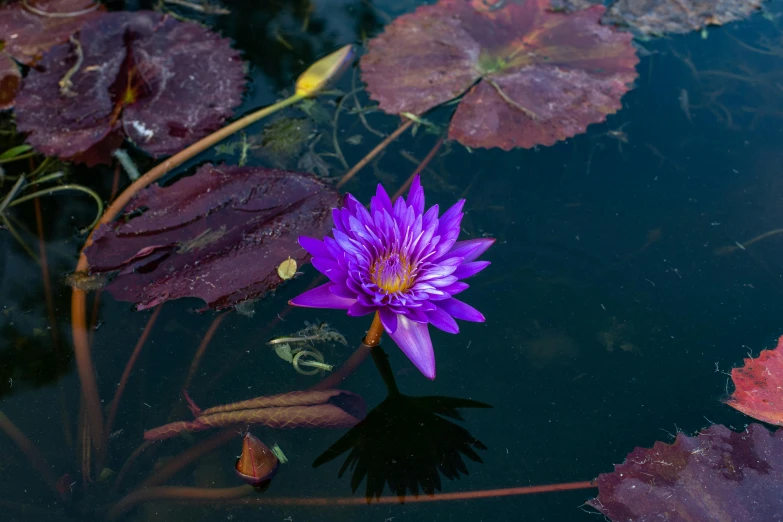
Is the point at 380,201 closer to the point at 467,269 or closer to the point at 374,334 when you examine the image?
the point at 467,269

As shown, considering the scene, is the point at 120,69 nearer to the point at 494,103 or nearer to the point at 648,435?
the point at 494,103

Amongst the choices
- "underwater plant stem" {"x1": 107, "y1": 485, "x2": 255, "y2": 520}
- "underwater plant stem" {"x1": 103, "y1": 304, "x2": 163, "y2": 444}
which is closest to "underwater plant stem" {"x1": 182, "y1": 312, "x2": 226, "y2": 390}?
"underwater plant stem" {"x1": 103, "y1": 304, "x2": 163, "y2": 444}

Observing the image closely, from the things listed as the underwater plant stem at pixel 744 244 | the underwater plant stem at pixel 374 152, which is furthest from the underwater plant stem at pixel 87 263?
the underwater plant stem at pixel 744 244

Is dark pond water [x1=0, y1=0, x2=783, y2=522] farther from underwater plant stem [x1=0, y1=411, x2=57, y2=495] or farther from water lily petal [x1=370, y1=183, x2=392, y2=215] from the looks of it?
water lily petal [x1=370, y1=183, x2=392, y2=215]

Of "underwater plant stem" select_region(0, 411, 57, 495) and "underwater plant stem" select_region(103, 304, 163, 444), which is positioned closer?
"underwater plant stem" select_region(0, 411, 57, 495)

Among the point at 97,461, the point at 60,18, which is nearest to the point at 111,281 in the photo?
the point at 97,461

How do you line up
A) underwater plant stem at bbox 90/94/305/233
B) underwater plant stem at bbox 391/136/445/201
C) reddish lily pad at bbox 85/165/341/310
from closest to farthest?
reddish lily pad at bbox 85/165/341/310 < underwater plant stem at bbox 90/94/305/233 < underwater plant stem at bbox 391/136/445/201

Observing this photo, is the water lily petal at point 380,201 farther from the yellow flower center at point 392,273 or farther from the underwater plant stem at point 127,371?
the underwater plant stem at point 127,371
